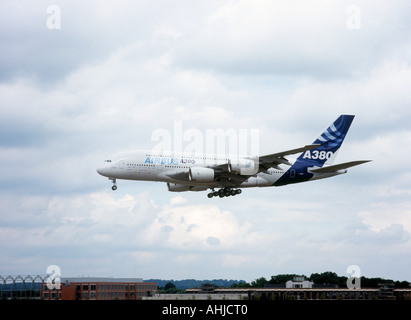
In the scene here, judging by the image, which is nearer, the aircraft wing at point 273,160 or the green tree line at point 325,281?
the aircraft wing at point 273,160

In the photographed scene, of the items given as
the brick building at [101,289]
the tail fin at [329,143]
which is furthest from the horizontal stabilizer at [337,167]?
the brick building at [101,289]

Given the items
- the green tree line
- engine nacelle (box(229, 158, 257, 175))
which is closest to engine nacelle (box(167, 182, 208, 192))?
engine nacelle (box(229, 158, 257, 175))

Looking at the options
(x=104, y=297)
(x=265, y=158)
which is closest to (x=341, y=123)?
(x=265, y=158)

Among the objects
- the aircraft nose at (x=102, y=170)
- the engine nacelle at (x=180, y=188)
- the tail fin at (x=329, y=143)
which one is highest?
the tail fin at (x=329, y=143)

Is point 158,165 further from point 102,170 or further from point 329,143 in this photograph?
point 329,143

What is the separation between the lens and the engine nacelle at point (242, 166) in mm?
66000

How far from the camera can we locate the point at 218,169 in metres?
67.2

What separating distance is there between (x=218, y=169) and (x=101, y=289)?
34.9 m

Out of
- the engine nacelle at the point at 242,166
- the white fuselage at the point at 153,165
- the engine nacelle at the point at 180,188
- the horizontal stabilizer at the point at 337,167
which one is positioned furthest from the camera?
the engine nacelle at the point at 180,188

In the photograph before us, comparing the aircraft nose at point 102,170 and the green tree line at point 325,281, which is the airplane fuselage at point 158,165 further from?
the green tree line at point 325,281

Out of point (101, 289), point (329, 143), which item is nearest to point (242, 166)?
point (329, 143)
